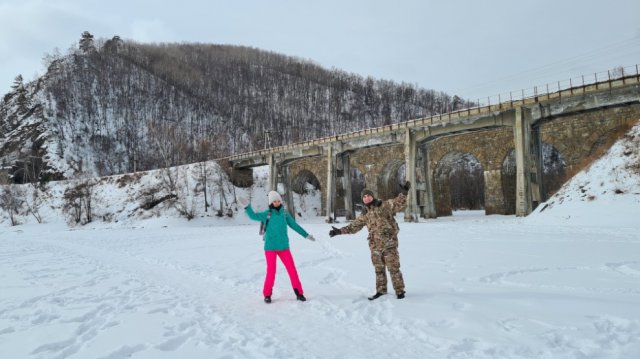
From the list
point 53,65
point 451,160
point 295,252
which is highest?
point 53,65

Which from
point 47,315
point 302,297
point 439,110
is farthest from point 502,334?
point 439,110

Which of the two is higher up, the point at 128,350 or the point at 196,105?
the point at 196,105

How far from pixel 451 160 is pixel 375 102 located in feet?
233

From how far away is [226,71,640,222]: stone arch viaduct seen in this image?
73.3ft

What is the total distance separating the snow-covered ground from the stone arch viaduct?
13232mm

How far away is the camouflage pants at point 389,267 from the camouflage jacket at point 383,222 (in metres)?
0.09

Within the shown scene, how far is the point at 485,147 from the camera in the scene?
3027cm

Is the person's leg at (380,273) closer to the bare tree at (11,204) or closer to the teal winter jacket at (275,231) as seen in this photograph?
the teal winter jacket at (275,231)

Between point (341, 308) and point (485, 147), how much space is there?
27.9 m

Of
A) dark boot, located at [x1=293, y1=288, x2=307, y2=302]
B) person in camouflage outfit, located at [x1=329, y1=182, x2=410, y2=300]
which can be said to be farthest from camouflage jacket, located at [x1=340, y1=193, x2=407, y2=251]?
dark boot, located at [x1=293, y1=288, x2=307, y2=302]

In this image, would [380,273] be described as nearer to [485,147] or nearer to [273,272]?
[273,272]

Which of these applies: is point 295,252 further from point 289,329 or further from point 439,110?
point 439,110

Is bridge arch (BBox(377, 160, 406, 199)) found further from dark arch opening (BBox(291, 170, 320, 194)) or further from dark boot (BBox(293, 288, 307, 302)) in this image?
dark boot (BBox(293, 288, 307, 302))

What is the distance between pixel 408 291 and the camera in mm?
6352
